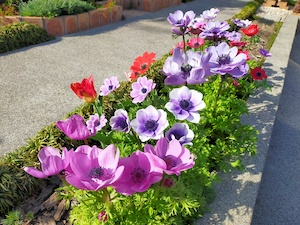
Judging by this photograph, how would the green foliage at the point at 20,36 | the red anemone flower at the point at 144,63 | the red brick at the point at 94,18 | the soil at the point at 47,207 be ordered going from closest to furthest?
the soil at the point at 47,207, the red anemone flower at the point at 144,63, the green foliage at the point at 20,36, the red brick at the point at 94,18

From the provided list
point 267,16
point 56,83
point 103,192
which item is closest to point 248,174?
point 103,192

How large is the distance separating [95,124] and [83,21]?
15.5ft

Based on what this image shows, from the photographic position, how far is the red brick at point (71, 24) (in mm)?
5348

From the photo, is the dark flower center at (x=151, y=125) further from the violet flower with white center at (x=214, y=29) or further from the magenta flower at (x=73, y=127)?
the violet flower with white center at (x=214, y=29)

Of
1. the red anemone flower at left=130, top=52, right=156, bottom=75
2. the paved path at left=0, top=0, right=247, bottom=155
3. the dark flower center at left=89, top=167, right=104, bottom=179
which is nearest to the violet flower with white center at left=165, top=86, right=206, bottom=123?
the dark flower center at left=89, top=167, right=104, bottom=179

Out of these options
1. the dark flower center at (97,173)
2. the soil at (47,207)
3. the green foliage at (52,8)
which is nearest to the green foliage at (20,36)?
the green foliage at (52,8)

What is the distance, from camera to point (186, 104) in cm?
128

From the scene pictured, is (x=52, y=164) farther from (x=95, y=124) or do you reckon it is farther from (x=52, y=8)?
(x=52, y=8)

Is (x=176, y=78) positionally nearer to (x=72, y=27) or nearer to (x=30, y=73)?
(x=30, y=73)

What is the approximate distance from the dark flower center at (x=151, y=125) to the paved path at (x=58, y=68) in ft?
5.67

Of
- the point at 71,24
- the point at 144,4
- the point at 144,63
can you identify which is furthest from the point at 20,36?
the point at 144,4

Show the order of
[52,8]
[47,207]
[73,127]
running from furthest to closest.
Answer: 1. [52,8]
2. [47,207]
3. [73,127]

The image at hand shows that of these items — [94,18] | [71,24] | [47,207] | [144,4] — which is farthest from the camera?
[144,4]

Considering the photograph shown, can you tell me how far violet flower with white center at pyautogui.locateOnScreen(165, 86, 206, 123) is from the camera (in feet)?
4.13
